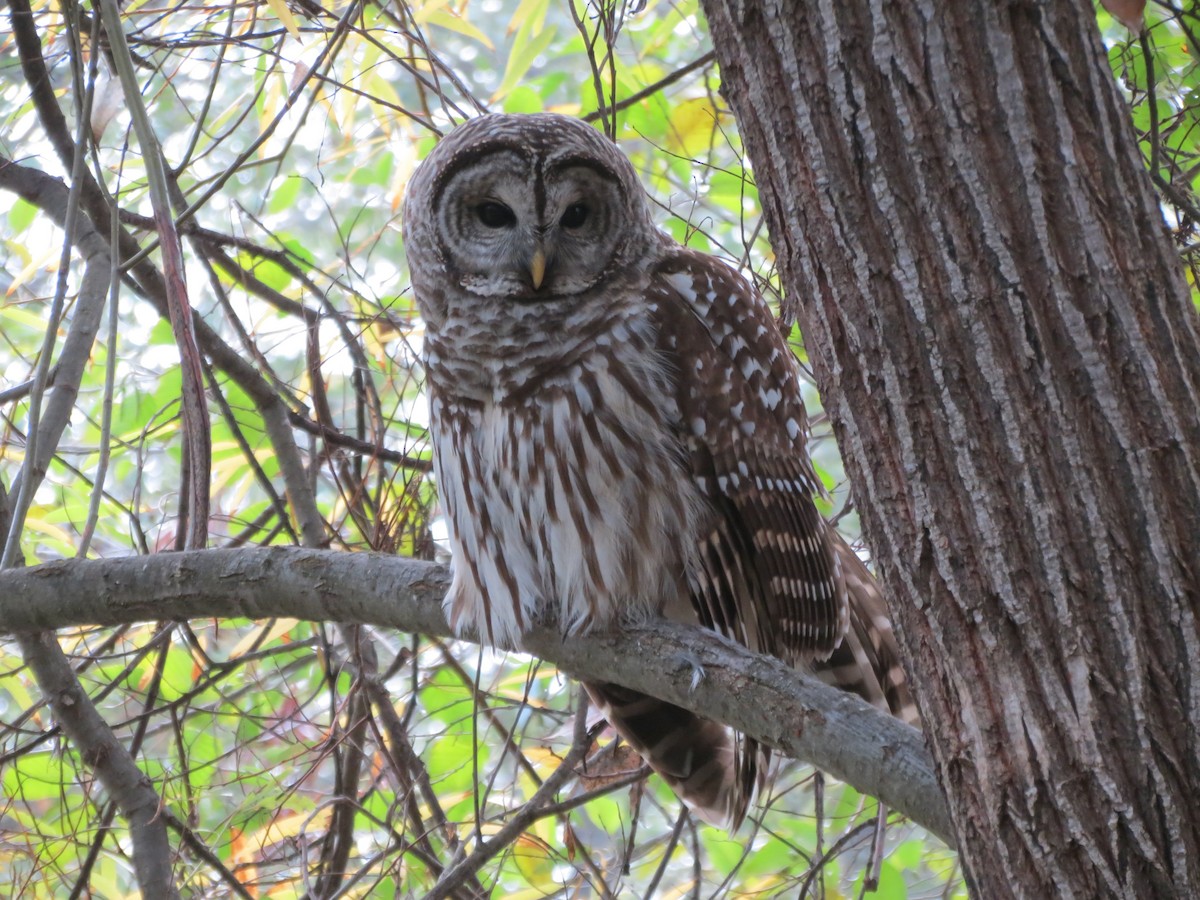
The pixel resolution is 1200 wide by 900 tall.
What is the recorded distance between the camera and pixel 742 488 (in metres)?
2.70

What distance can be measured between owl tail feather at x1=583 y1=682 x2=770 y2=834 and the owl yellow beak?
36.5 inches

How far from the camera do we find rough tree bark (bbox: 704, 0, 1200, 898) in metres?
1.38

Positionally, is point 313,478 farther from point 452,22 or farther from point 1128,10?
point 1128,10

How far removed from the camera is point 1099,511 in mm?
1396

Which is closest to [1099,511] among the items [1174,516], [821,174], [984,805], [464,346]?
[1174,516]

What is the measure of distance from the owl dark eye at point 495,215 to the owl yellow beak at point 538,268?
166 millimetres

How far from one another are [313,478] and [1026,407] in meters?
2.33

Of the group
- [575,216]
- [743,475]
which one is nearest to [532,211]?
[575,216]

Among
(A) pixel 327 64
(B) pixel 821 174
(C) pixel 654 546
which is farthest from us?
(A) pixel 327 64

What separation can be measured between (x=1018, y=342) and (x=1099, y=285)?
11 centimetres

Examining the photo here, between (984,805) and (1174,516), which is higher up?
(1174,516)

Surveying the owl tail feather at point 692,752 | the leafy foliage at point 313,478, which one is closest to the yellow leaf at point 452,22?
the leafy foliage at point 313,478

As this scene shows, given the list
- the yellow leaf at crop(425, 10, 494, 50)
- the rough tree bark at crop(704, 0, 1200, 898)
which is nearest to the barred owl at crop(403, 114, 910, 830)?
the yellow leaf at crop(425, 10, 494, 50)

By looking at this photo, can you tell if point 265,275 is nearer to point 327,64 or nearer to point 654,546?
point 327,64
